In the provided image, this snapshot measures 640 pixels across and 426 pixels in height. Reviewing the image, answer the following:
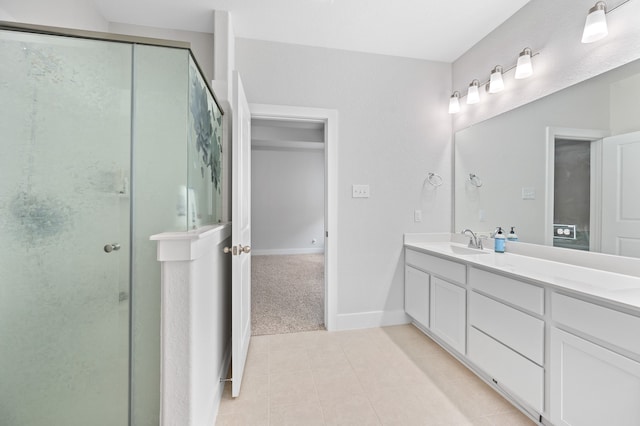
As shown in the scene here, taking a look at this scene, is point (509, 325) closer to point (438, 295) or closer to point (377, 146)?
point (438, 295)

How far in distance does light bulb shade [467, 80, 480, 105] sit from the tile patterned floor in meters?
2.09

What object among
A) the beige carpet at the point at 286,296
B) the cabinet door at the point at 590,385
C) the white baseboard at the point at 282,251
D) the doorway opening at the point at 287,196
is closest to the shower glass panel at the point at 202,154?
the beige carpet at the point at 286,296

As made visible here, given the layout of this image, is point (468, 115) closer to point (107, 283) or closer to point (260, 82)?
point (260, 82)

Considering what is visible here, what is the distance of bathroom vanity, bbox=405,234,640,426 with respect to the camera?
101cm

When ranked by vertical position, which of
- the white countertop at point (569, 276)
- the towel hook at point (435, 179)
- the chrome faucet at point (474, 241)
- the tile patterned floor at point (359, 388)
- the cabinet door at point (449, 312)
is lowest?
the tile patterned floor at point (359, 388)

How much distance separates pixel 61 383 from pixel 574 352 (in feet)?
7.70

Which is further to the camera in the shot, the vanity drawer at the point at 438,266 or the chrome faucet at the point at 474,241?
the chrome faucet at the point at 474,241

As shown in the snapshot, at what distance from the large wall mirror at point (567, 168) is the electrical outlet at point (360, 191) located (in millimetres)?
953

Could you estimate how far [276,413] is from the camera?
1451mm

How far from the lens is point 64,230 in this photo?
1.25 metres

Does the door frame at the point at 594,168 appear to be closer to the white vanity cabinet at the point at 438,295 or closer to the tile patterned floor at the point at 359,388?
the white vanity cabinet at the point at 438,295

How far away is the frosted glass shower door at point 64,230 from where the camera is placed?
1191 mm

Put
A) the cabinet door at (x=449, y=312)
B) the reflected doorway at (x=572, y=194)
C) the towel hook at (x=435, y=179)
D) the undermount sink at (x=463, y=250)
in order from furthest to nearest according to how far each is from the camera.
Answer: the towel hook at (x=435, y=179) → the undermount sink at (x=463, y=250) → the cabinet door at (x=449, y=312) → the reflected doorway at (x=572, y=194)

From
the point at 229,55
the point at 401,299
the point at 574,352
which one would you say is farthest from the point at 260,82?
the point at 574,352
